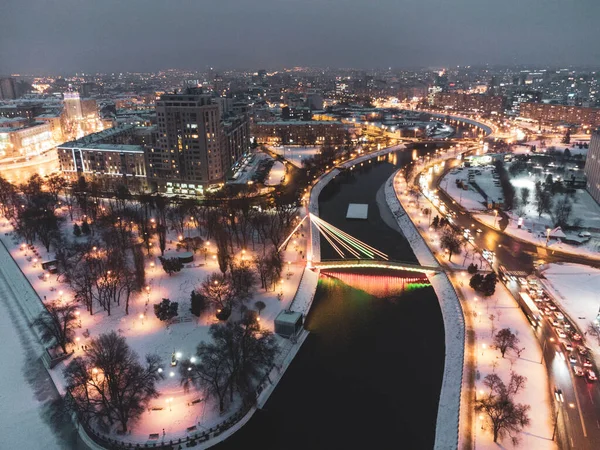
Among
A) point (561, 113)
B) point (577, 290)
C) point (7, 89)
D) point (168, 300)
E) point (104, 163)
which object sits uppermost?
point (561, 113)

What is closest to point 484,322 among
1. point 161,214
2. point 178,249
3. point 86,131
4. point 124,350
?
point 124,350

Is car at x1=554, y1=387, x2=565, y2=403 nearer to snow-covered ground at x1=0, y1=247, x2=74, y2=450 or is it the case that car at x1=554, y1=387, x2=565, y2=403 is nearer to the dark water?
the dark water

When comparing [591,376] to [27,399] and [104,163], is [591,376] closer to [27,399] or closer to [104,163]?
[27,399]

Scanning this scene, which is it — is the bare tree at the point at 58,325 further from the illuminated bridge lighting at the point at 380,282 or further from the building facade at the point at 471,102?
the building facade at the point at 471,102

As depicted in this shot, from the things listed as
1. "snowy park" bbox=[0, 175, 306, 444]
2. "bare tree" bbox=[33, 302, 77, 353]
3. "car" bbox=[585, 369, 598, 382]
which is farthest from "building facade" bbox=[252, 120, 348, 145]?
"car" bbox=[585, 369, 598, 382]

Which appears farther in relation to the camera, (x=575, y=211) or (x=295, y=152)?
(x=295, y=152)

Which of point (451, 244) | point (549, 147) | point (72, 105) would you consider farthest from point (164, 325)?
point (72, 105)
